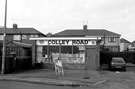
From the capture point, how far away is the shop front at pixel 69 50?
22578mm

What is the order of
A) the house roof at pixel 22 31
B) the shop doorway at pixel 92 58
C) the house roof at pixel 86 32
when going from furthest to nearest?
the house roof at pixel 86 32
the house roof at pixel 22 31
the shop doorway at pixel 92 58

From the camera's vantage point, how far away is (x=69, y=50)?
23.3 m

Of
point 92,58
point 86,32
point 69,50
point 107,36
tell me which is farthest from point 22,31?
point 92,58

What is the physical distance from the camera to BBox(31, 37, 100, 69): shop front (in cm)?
2258

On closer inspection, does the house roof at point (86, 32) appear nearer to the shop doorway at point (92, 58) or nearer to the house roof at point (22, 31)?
the house roof at point (22, 31)

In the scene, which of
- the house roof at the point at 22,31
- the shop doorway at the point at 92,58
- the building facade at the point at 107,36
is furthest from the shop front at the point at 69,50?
the building facade at the point at 107,36

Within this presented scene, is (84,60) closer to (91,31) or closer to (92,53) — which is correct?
(92,53)

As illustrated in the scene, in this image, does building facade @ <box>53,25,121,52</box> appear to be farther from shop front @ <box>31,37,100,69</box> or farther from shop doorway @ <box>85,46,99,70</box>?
shop doorway @ <box>85,46,99,70</box>

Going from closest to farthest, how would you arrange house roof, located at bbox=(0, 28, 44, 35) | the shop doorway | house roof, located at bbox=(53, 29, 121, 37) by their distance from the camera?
the shop doorway
house roof, located at bbox=(0, 28, 44, 35)
house roof, located at bbox=(53, 29, 121, 37)

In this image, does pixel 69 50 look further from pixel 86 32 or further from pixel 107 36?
pixel 107 36

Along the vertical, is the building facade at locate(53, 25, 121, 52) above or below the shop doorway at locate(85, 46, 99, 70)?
above

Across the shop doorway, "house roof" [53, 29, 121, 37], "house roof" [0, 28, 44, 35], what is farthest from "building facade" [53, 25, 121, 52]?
the shop doorway

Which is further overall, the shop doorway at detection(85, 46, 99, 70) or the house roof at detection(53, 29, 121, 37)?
the house roof at detection(53, 29, 121, 37)

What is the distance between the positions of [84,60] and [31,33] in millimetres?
27113
